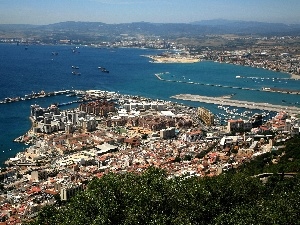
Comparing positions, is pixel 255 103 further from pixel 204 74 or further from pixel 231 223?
pixel 231 223

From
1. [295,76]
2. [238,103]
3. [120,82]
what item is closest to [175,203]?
[238,103]

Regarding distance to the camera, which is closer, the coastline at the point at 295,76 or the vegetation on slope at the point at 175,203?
the vegetation on slope at the point at 175,203

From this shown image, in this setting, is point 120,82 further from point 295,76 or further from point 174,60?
point 174,60

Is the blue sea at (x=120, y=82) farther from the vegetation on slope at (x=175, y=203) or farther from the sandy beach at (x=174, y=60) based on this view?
the vegetation on slope at (x=175, y=203)

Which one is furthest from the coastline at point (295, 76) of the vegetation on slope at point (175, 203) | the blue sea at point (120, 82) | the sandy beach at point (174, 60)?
the vegetation on slope at point (175, 203)

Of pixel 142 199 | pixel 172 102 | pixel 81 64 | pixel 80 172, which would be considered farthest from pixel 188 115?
pixel 81 64
